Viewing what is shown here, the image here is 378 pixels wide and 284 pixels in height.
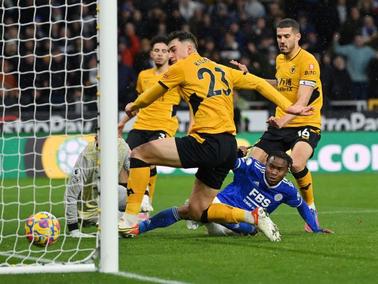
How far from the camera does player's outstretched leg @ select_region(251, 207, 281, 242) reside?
849cm

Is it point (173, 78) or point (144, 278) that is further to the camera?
point (173, 78)

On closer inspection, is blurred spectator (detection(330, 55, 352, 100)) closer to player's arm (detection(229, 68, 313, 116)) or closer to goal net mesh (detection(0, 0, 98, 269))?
goal net mesh (detection(0, 0, 98, 269))

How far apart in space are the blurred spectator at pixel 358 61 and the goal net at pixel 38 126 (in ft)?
19.1

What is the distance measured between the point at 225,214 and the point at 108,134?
6.43 ft

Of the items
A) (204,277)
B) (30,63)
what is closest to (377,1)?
(30,63)

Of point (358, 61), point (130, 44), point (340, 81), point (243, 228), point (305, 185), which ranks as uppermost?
point (130, 44)

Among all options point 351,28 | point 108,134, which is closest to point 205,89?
point 108,134

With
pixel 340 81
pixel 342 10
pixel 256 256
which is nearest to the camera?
pixel 256 256

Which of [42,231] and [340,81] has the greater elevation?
[340,81]

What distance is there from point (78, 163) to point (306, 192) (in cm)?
234

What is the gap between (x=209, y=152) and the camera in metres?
8.32

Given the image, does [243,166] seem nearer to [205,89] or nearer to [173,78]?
[205,89]

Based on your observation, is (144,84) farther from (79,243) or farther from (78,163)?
(79,243)


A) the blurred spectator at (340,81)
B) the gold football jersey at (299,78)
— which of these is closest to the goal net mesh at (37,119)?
the gold football jersey at (299,78)
